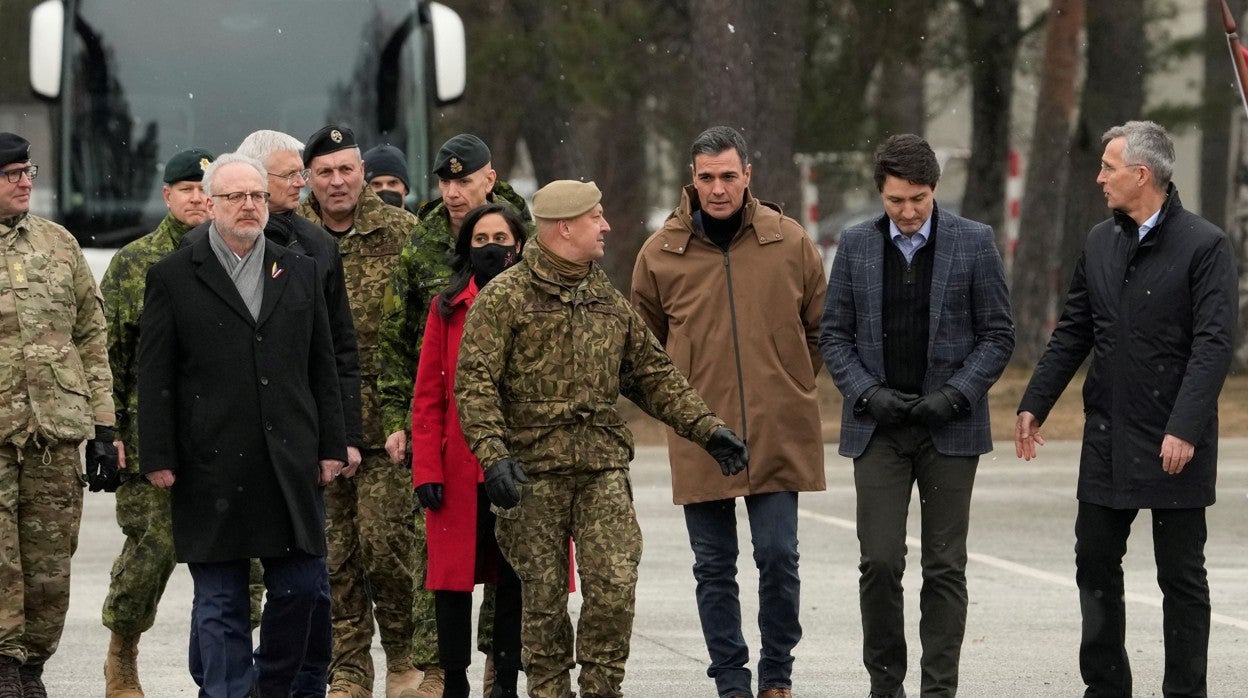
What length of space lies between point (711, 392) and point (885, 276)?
2.60 ft

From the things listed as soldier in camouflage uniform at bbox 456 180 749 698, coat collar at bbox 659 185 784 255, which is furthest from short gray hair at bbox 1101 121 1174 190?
soldier in camouflage uniform at bbox 456 180 749 698

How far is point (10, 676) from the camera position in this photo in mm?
7859

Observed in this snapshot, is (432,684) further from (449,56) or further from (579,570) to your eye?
(449,56)

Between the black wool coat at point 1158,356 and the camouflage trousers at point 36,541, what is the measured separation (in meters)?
3.40

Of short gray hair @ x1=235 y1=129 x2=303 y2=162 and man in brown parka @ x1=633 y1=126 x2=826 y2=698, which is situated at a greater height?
short gray hair @ x1=235 y1=129 x2=303 y2=162

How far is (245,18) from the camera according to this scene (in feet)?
51.9

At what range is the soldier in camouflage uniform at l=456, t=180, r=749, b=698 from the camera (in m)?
7.30

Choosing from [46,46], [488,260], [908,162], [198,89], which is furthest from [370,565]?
[198,89]

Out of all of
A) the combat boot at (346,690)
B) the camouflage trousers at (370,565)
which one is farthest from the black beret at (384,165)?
the combat boot at (346,690)

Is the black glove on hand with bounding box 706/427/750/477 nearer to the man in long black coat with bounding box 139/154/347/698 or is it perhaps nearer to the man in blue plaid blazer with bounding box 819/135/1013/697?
the man in blue plaid blazer with bounding box 819/135/1013/697

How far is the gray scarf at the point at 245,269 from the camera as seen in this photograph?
7.28 metres

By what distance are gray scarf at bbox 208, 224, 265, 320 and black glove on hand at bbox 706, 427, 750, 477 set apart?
4.89 feet

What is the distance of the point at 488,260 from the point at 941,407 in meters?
1.58

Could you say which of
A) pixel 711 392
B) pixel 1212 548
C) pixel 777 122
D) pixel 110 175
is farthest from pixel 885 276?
pixel 777 122
